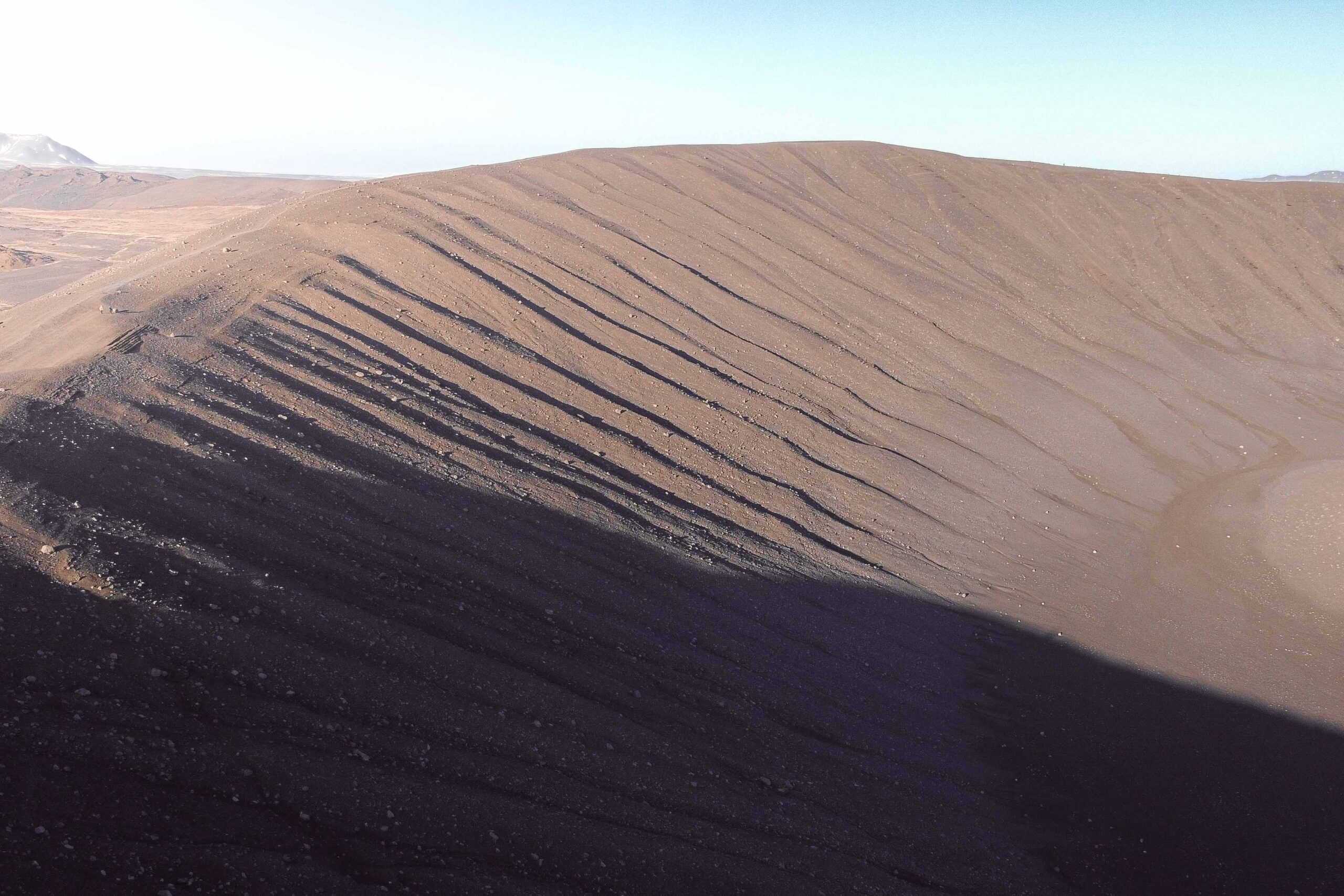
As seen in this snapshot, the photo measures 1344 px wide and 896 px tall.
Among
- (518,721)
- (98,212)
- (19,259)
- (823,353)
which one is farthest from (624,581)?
(98,212)

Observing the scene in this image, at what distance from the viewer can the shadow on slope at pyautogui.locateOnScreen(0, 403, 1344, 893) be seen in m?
3.72

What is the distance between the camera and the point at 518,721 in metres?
4.85

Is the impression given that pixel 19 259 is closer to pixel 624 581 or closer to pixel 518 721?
pixel 624 581

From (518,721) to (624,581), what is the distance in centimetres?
187

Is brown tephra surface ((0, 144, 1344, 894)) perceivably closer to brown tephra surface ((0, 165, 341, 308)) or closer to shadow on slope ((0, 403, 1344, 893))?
shadow on slope ((0, 403, 1344, 893))

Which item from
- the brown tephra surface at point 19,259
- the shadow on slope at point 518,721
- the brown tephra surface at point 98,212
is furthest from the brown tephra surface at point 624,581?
the brown tephra surface at point 19,259

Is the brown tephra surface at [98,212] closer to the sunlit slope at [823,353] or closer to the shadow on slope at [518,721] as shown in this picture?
the sunlit slope at [823,353]

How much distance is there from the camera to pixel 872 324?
13070 mm

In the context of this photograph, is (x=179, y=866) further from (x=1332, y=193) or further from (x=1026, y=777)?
(x=1332, y=193)

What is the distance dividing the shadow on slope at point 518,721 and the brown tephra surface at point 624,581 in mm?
25

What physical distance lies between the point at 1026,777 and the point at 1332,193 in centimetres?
2092

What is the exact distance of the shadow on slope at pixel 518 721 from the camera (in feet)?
12.2

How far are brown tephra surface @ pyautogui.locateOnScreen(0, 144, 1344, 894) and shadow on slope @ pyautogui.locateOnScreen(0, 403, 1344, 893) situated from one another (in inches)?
1.0

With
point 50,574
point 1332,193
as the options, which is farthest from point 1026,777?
point 1332,193
